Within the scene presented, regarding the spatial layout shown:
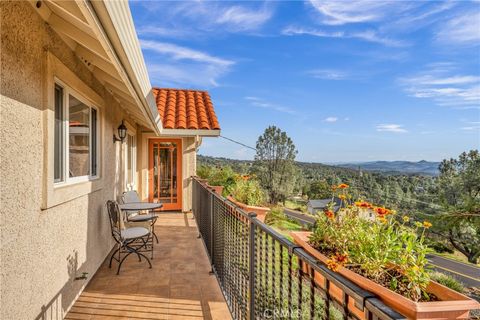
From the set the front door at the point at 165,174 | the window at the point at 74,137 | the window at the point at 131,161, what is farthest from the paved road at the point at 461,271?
the window at the point at 74,137

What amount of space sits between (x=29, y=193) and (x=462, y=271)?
30.3 m

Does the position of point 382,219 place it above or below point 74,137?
below

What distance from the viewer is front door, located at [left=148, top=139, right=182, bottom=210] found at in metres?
9.35

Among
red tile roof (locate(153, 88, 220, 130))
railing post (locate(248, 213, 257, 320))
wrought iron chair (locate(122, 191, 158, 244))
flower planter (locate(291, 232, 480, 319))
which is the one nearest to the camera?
flower planter (locate(291, 232, 480, 319))

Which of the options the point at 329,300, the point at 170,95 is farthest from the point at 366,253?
the point at 170,95

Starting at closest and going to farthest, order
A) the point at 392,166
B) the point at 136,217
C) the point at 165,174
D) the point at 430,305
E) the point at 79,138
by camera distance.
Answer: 1. the point at 430,305
2. the point at 79,138
3. the point at 136,217
4. the point at 165,174
5. the point at 392,166

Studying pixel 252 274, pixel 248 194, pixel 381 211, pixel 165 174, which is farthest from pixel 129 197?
pixel 381 211

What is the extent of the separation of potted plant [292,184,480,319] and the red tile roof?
219 inches

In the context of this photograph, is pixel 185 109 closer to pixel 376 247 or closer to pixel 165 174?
pixel 165 174

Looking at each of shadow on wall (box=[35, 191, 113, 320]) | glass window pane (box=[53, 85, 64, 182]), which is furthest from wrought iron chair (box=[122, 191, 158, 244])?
glass window pane (box=[53, 85, 64, 182])

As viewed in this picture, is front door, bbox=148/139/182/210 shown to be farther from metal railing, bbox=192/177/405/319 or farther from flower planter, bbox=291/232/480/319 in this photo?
flower planter, bbox=291/232/480/319

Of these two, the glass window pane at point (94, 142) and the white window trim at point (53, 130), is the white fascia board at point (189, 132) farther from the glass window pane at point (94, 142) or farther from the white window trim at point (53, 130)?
the white window trim at point (53, 130)

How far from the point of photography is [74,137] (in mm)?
3305

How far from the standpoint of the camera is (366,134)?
4269 cm
